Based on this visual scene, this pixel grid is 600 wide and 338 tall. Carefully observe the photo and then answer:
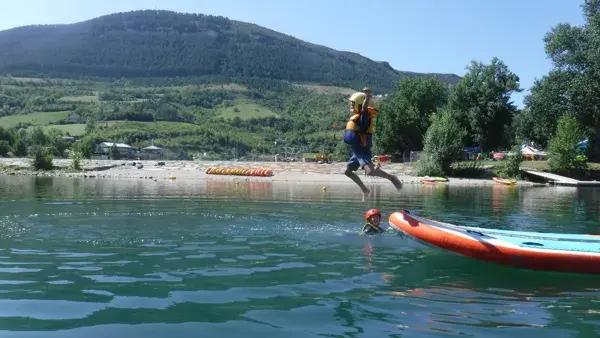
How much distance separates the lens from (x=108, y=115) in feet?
590

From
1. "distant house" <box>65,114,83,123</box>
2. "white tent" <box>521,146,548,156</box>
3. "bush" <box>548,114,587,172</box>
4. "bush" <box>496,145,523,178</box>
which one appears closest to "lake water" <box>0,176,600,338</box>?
"bush" <box>496,145,523,178</box>

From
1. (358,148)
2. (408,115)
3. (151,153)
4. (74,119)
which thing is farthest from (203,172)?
(74,119)

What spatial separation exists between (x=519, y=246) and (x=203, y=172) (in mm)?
61657

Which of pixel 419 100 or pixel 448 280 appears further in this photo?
pixel 419 100

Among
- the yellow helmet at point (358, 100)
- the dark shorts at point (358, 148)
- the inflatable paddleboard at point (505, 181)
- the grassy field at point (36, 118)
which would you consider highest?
the grassy field at point (36, 118)

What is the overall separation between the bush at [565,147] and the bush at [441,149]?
10345 mm

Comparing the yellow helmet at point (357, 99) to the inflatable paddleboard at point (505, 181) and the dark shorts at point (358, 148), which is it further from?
the inflatable paddleboard at point (505, 181)

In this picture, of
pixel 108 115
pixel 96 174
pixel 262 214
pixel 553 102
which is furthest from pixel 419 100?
pixel 108 115

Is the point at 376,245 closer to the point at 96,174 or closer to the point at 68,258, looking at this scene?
A: the point at 68,258

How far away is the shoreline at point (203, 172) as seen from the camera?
62562 mm

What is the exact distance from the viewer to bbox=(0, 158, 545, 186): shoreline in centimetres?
6256

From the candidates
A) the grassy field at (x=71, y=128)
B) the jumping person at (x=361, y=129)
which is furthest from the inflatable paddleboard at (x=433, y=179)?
the grassy field at (x=71, y=128)

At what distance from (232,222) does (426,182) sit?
4285cm

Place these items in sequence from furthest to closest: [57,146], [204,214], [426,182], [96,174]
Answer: [57,146], [96,174], [426,182], [204,214]
